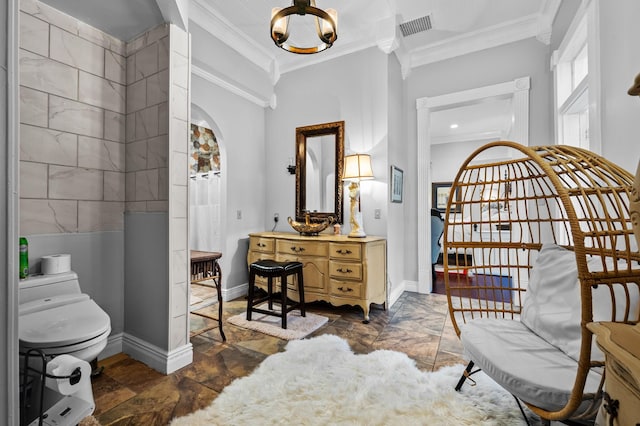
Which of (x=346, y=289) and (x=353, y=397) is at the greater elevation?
(x=346, y=289)

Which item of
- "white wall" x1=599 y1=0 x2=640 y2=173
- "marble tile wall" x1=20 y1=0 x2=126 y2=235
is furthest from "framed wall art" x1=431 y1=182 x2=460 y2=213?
"marble tile wall" x1=20 y1=0 x2=126 y2=235

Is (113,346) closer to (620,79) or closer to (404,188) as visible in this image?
(404,188)

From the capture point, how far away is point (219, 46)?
10.5 ft

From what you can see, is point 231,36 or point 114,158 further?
point 231,36

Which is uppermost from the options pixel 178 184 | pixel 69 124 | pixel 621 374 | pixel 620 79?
pixel 620 79

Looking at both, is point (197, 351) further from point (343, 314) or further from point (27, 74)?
point (27, 74)

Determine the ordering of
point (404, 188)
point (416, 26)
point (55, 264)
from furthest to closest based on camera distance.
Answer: point (404, 188)
point (416, 26)
point (55, 264)

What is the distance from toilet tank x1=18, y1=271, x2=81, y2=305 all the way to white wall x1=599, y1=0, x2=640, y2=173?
3086 millimetres

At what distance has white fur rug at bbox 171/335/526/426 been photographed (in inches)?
57.6

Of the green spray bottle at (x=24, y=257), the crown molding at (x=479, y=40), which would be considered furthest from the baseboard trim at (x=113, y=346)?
the crown molding at (x=479, y=40)

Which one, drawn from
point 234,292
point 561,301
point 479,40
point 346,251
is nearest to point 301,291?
point 346,251

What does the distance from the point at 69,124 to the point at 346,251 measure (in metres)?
2.32

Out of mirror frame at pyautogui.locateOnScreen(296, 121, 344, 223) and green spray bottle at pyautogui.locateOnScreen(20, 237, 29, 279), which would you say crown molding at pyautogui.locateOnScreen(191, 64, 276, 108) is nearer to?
mirror frame at pyautogui.locateOnScreen(296, 121, 344, 223)

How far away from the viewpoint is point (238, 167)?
358cm
